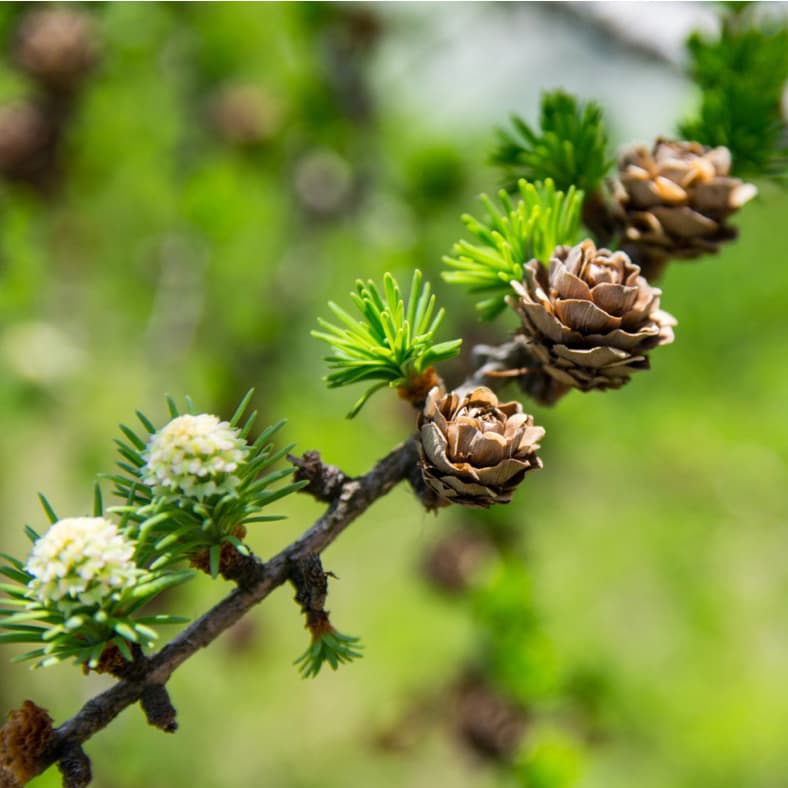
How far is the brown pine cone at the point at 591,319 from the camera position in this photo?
1.43 feet

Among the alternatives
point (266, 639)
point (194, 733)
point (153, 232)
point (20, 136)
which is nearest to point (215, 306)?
point (153, 232)

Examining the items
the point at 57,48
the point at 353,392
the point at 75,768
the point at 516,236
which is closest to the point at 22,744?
the point at 75,768

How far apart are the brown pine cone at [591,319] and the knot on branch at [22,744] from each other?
338 millimetres

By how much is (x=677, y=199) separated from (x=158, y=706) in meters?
0.44

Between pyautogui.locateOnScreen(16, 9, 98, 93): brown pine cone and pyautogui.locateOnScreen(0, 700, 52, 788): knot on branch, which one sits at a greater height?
pyautogui.locateOnScreen(16, 9, 98, 93): brown pine cone

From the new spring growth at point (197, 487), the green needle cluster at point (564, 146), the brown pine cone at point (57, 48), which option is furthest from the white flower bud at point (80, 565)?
the brown pine cone at point (57, 48)

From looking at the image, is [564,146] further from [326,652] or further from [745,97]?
[326,652]

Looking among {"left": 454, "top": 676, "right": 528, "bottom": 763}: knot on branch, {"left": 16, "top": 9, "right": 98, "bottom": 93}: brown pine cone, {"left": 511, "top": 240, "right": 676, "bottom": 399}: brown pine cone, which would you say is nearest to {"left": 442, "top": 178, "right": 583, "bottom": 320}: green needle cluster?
{"left": 511, "top": 240, "right": 676, "bottom": 399}: brown pine cone

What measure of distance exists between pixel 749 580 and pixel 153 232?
132cm

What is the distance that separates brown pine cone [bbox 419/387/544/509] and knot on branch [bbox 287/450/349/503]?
57 millimetres

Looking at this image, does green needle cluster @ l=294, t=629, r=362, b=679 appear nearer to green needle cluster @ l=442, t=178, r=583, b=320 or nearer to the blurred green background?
green needle cluster @ l=442, t=178, r=583, b=320

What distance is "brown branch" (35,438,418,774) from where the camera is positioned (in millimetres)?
412

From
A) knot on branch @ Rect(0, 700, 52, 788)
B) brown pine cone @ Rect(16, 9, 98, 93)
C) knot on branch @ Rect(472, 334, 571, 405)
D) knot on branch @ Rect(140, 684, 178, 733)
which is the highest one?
brown pine cone @ Rect(16, 9, 98, 93)

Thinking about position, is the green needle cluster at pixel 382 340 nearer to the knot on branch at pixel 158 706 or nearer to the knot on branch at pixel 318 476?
the knot on branch at pixel 318 476
